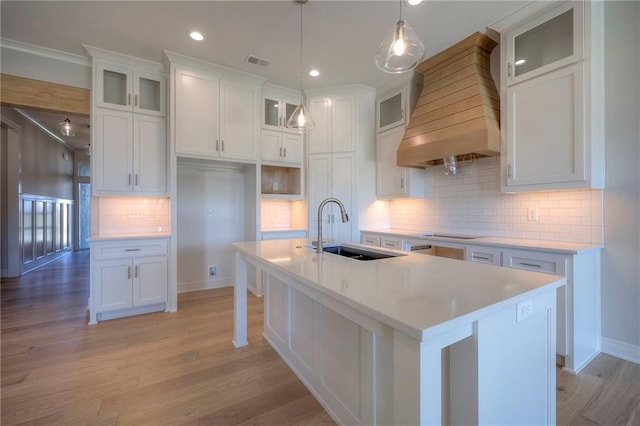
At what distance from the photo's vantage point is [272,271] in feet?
5.51

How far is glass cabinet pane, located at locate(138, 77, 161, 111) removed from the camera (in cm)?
337

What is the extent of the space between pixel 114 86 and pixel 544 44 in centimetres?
437

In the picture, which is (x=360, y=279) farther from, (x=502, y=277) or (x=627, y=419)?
(x=627, y=419)

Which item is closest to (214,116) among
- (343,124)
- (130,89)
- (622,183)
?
(130,89)

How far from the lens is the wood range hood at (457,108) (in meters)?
2.68

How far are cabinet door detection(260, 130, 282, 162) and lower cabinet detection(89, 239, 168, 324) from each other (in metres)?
1.71

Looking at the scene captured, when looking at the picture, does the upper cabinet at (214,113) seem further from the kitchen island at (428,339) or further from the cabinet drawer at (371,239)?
the kitchen island at (428,339)

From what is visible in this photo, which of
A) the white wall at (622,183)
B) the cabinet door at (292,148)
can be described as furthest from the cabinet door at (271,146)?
the white wall at (622,183)

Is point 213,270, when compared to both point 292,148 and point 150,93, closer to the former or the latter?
point 292,148

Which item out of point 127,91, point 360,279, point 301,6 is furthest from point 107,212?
point 360,279

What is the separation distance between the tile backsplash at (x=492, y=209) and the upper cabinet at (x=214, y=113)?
7.85 feet

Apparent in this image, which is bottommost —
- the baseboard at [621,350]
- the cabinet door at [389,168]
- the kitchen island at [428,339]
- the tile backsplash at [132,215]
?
the baseboard at [621,350]

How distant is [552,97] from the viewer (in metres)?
2.29

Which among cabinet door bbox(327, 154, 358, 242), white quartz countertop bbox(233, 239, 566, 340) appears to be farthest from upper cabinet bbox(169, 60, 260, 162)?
white quartz countertop bbox(233, 239, 566, 340)
